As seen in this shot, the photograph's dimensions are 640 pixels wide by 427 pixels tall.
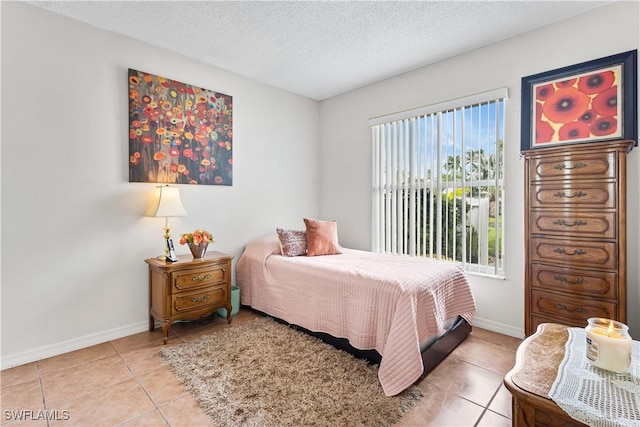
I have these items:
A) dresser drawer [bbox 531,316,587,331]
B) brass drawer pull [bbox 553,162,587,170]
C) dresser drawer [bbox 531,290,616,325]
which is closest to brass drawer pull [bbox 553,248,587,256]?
dresser drawer [bbox 531,290,616,325]

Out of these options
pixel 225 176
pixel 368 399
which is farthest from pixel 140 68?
pixel 368 399

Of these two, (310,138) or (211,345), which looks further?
(310,138)

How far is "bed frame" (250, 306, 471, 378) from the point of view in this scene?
2.14 meters

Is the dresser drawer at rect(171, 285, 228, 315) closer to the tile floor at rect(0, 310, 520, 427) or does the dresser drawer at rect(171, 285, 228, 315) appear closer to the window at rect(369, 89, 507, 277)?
the tile floor at rect(0, 310, 520, 427)

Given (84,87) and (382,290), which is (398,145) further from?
(84,87)

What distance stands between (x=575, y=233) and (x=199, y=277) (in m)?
2.99

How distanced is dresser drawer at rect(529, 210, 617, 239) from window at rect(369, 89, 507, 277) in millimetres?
437

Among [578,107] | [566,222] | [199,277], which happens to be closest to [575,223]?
[566,222]

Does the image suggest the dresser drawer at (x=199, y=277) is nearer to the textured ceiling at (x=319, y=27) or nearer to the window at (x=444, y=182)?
the window at (x=444, y=182)

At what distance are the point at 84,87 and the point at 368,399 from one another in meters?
3.15

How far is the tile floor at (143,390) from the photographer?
1672 mm

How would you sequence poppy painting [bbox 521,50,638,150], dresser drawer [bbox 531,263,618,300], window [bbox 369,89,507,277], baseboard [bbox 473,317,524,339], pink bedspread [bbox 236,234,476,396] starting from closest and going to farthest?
pink bedspread [bbox 236,234,476,396], dresser drawer [bbox 531,263,618,300], poppy painting [bbox 521,50,638,150], baseboard [bbox 473,317,524,339], window [bbox 369,89,507,277]

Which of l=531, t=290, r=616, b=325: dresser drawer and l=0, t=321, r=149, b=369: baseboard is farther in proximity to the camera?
l=0, t=321, r=149, b=369: baseboard

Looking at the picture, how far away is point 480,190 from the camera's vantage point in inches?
115
